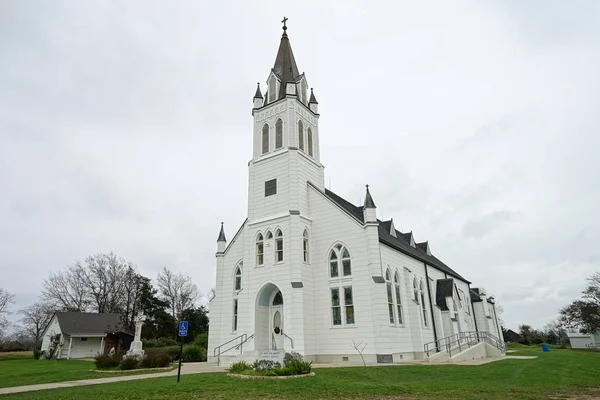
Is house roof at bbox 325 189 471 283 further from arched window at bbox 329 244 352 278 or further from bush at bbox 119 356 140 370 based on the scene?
bush at bbox 119 356 140 370

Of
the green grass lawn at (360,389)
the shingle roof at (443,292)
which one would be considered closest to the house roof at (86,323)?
the shingle roof at (443,292)

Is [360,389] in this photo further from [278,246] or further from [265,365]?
[278,246]

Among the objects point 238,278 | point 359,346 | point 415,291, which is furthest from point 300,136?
point 359,346

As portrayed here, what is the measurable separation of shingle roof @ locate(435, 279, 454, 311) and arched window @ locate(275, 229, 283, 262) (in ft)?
48.6

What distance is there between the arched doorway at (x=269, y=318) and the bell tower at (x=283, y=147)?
5.11 m

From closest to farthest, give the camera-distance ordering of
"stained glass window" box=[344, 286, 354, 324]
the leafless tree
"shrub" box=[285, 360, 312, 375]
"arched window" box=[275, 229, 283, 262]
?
"shrub" box=[285, 360, 312, 375] < the leafless tree < "stained glass window" box=[344, 286, 354, 324] < "arched window" box=[275, 229, 283, 262]

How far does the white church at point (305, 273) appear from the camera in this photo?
22.8 m

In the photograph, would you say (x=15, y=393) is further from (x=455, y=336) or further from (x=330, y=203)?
(x=455, y=336)

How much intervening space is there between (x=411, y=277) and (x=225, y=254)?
13687 mm

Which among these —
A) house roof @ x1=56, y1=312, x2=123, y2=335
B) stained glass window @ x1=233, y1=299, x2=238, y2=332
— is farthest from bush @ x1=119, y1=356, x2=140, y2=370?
house roof @ x1=56, y1=312, x2=123, y2=335

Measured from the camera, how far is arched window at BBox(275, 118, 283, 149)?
92.4 ft

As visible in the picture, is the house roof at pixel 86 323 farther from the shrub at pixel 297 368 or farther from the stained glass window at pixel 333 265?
the shrub at pixel 297 368

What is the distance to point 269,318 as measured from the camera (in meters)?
25.2

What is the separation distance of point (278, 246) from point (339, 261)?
4087mm
